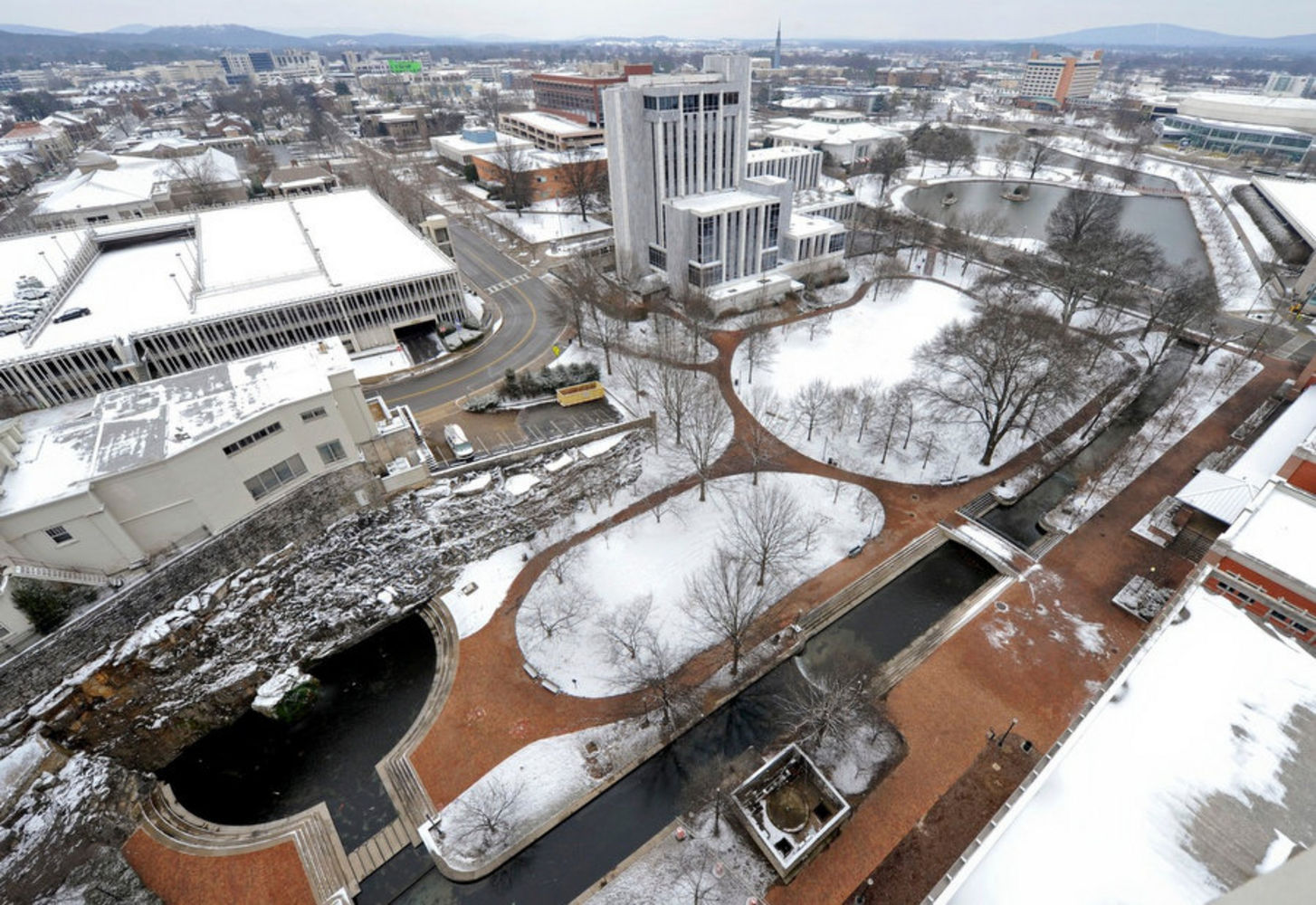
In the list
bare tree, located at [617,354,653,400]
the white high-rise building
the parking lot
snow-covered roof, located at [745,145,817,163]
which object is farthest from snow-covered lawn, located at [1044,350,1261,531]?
snow-covered roof, located at [745,145,817,163]

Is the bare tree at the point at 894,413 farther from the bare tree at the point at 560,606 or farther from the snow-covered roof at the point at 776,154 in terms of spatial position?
the snow-covered roof at the point at 776,154

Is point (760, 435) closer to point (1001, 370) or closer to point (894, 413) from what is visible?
point (894, 413)

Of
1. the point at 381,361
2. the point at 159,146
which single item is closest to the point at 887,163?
the point at 381,361

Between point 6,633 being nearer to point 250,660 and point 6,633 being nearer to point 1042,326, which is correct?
point 250,660

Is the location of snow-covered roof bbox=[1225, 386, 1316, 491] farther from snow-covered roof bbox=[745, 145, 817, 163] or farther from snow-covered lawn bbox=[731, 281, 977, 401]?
snow-covered roof bbox=[745, 145, 817, 163]

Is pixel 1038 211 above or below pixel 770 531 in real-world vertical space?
below
